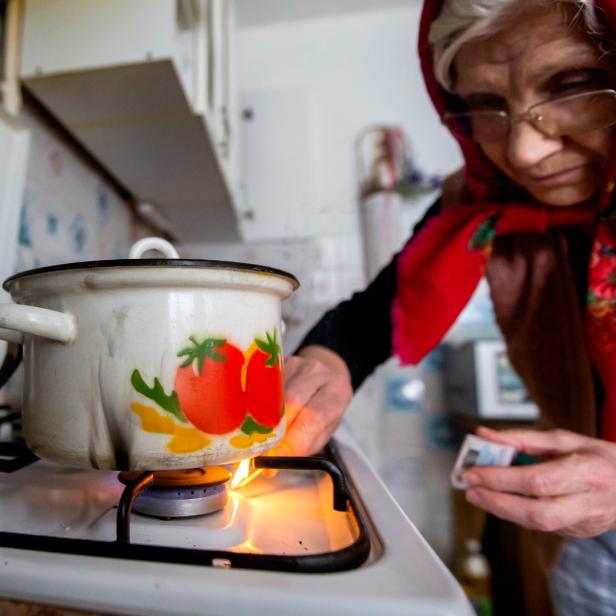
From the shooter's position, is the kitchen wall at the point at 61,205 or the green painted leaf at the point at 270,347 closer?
the green painted leaf at the point at 270,347

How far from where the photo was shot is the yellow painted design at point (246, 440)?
0.27 meters

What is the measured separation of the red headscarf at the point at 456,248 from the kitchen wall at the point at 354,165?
653 mm

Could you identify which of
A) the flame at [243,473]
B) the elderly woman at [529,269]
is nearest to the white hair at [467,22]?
the elderly woman at [529,269]

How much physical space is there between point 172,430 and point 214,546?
0.25ft

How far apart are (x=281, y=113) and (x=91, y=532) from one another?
1.33 m

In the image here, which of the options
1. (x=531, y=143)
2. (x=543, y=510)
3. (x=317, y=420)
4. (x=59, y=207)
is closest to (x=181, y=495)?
(x=317, y=420)

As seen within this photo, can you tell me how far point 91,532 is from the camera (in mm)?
273

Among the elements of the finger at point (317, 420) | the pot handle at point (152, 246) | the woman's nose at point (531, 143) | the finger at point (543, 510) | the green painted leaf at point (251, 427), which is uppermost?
the woman's nose at point (531, 143)

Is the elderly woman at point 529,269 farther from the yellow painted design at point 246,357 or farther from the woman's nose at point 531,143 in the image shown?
the yellow painted design at point 246,357

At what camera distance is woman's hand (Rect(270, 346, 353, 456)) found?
40cm

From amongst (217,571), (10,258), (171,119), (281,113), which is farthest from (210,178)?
(217,571)

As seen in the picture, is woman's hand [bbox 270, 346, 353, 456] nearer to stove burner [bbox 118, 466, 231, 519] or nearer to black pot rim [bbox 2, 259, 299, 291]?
stove burner [bbox 118, 466, 231, 519]

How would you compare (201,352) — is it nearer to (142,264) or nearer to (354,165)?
(142,264)

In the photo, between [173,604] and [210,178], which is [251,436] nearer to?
[173,604]
